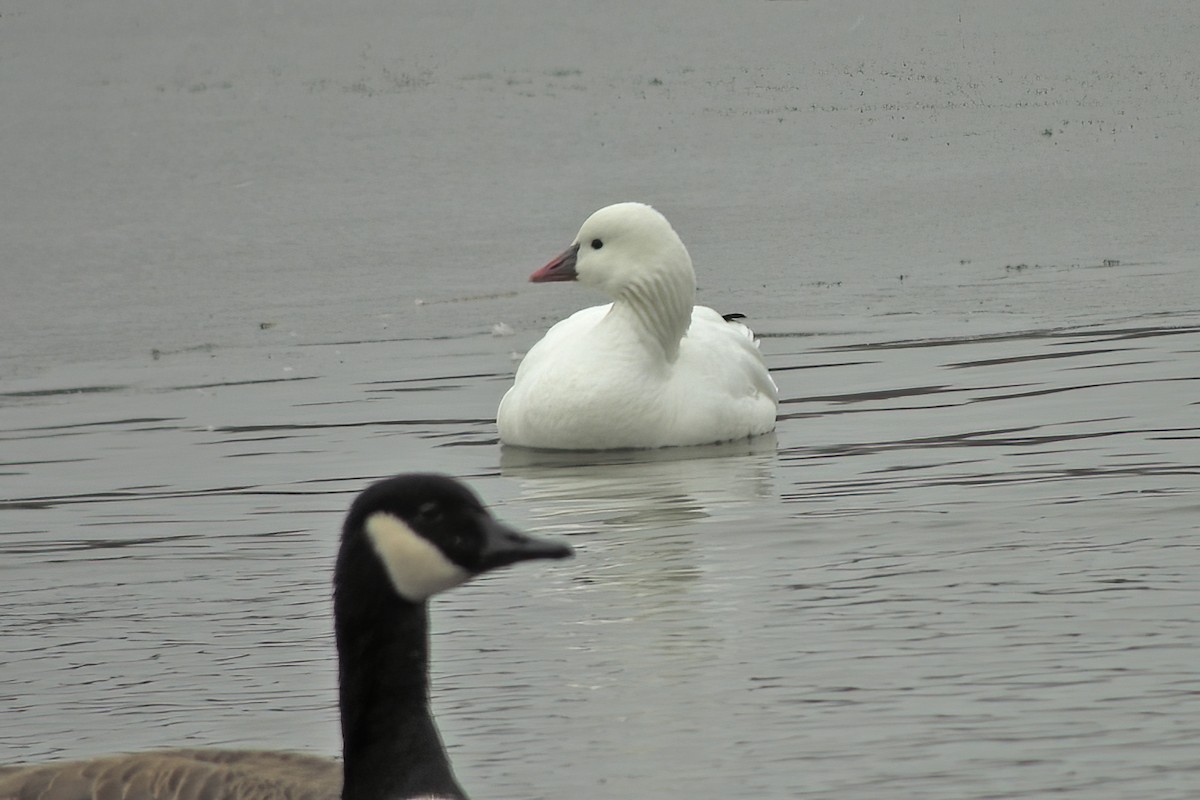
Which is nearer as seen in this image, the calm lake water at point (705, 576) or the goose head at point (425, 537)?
the goose head at point (425, 537)

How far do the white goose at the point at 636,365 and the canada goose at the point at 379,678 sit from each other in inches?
206

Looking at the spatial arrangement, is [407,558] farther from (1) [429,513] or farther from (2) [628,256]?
(2) [628,256]

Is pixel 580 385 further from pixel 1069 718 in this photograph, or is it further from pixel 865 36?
pixel 865 36

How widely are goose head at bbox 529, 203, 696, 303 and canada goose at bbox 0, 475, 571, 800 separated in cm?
587

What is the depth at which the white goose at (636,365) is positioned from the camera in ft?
30.0

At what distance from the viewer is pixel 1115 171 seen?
1489 cm

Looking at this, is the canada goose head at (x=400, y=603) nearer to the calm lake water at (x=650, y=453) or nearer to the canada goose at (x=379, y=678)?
the canada goose at (x=379, y=678)

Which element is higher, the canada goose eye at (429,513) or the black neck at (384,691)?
the canada goose eye at (429,513)

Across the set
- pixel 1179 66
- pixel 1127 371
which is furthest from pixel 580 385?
pixel 1179 66

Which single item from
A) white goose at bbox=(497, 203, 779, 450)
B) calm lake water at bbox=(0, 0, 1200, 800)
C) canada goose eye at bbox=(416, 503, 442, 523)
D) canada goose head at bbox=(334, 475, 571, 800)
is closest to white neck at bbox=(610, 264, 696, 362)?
white goose at bbox=(497, 203, 779, 450)

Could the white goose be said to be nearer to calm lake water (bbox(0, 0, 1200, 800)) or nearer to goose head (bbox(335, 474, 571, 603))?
calm lake water (bbox(0, 0, 1200, 800))

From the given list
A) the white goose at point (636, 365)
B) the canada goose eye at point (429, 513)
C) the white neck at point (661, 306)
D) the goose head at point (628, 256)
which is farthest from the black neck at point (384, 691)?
the goose head at point (628, 256)

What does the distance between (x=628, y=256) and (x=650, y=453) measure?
3.47ft

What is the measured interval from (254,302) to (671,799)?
345 inches
